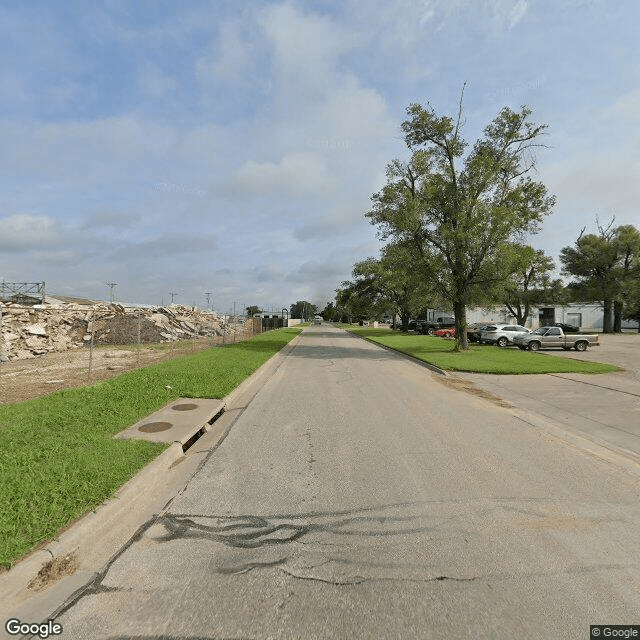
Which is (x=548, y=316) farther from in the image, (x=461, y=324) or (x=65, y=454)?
(x=65, y=454)

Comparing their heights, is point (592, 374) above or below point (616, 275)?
below

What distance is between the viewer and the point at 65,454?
5090mm

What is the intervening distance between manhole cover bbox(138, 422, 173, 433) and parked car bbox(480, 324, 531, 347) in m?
28.5

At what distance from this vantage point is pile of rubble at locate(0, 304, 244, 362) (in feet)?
67.3

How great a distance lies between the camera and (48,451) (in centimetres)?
518

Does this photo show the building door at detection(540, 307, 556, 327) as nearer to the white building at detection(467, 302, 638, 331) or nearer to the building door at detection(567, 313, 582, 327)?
the white building at detection(467, 302, 638, 331)

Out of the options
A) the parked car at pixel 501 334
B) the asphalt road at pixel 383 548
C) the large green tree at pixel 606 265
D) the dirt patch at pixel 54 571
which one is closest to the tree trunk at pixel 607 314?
the large green tree at pixel 606 265

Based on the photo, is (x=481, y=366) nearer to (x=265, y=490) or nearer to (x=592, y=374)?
(x=592, y=374)

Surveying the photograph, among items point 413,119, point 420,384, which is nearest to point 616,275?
point 413,119

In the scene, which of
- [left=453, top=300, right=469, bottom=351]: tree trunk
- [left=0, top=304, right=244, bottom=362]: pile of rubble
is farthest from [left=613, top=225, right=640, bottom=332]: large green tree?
[left=0, top=304, right=244, bottom=362]: pile of rubble

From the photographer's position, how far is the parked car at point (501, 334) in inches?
1204

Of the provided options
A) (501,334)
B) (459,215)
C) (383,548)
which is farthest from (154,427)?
(501,334)

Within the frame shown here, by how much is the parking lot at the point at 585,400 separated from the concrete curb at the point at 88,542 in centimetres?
654

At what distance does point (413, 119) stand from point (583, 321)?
2449 inches
